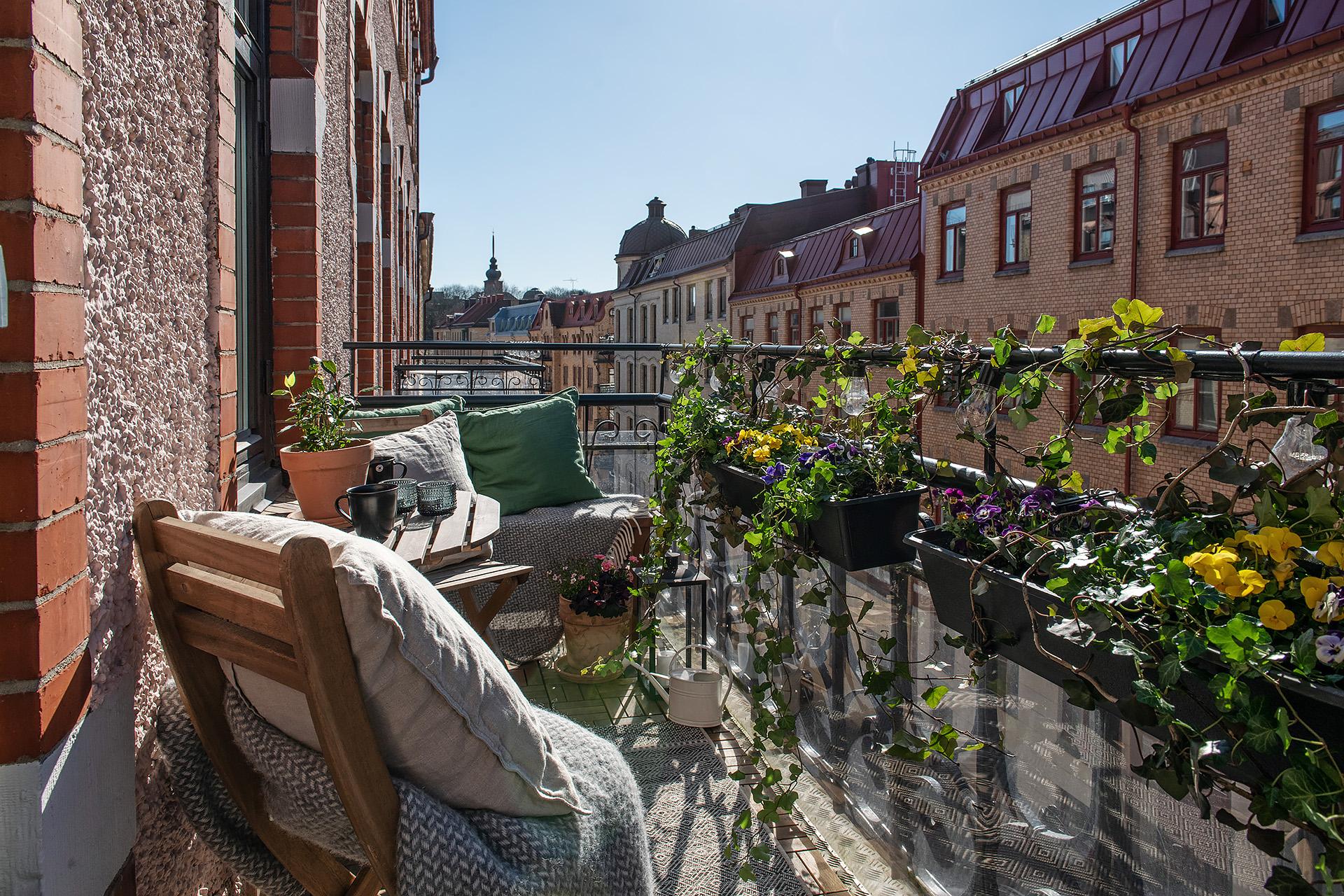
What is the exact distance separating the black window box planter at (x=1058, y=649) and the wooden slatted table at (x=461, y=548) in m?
1.63

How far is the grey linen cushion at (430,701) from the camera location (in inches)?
53.5

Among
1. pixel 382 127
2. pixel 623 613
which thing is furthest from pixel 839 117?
pixel 623 613

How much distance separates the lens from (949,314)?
840 inches

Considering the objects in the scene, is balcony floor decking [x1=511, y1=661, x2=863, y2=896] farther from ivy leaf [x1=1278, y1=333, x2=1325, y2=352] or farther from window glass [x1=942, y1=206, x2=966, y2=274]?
window glass [x1=942, y1=206, x2=966, y2=274]

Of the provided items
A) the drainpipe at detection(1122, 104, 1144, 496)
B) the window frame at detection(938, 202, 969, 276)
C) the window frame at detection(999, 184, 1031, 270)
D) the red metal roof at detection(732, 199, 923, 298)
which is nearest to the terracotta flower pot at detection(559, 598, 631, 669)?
the drainpipe at detection(1122, 104, 1144, 496)

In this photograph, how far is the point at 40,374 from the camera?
52.5 inches

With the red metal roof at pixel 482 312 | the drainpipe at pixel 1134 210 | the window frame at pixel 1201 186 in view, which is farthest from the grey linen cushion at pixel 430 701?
the red metal roof at pixel 482 312

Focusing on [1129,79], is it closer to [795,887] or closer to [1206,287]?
[1206,287]

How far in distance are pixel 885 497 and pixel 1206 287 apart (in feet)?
49.2

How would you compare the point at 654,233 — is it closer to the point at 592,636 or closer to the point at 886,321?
the point at 886,321

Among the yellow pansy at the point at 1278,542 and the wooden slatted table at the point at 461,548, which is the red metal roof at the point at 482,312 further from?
the yellow pansy at the point at 1278,542

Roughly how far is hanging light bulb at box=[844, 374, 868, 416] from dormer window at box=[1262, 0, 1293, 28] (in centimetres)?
1525

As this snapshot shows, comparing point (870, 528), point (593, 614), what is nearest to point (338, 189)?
point (593, 614)

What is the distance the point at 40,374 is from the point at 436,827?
83 centimetres
